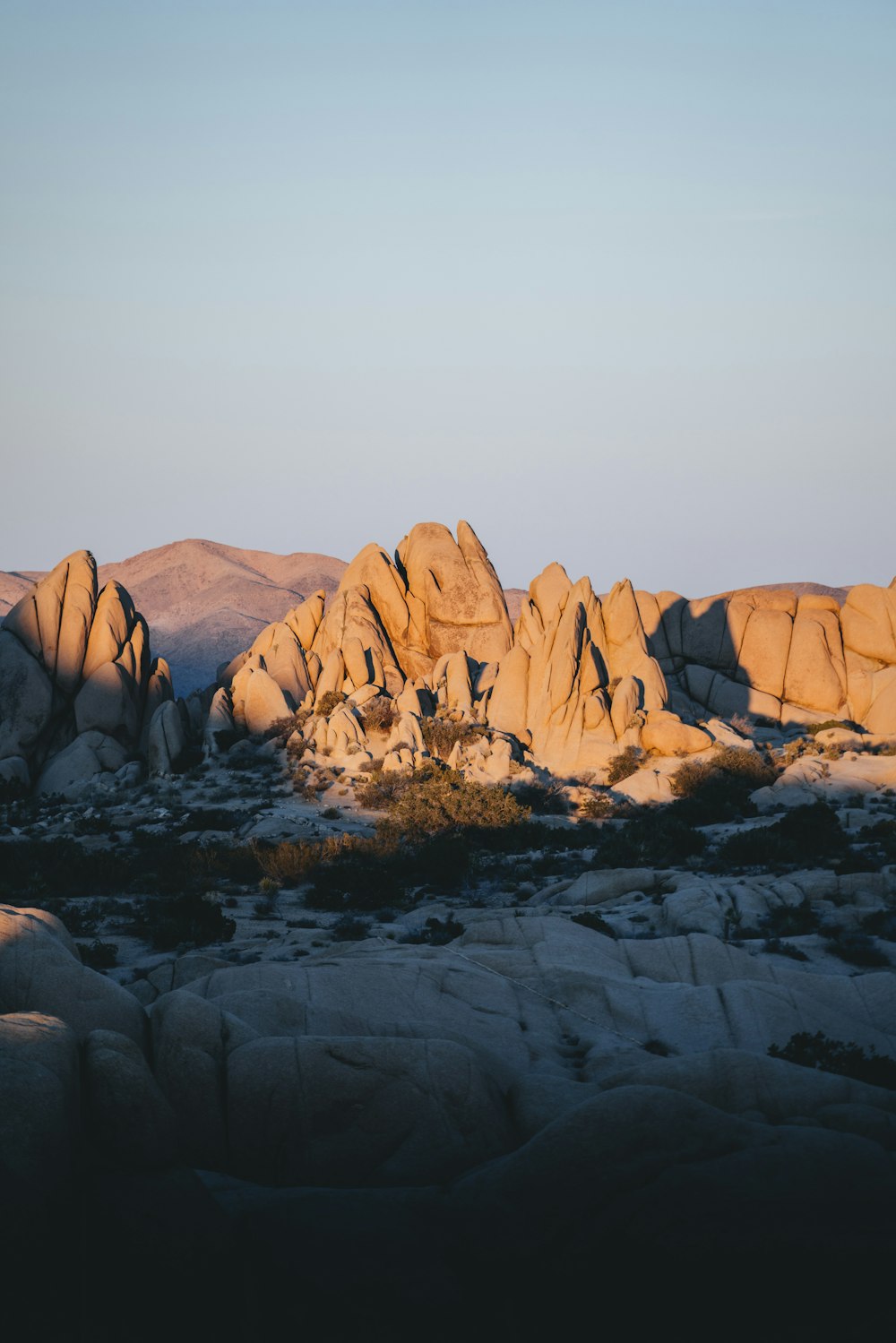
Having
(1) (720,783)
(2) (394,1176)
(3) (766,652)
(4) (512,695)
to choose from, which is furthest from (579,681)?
(2) (394,1176)

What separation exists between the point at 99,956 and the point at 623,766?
1092 inches

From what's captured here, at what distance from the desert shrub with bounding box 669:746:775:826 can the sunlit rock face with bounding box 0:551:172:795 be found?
27.0m

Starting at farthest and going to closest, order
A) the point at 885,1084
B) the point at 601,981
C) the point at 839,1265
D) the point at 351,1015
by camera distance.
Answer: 1. the point at 601,981
2. the point at 351,1015
3. the point at 885,1084
4. the point at 839,1265

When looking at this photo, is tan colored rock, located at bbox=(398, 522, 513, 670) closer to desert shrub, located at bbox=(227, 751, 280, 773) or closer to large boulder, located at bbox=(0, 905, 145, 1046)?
desert shrub, located at bbox=(227, 751, 280, 773)

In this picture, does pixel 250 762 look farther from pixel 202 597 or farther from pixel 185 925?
pixel 202 597

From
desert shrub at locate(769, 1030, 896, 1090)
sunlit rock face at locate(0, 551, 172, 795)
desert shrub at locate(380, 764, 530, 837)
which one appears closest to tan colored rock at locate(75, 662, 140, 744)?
sunlit rock face at locate(0, 551, 172, 795)

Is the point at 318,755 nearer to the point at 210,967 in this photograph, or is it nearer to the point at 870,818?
the point at 870,818

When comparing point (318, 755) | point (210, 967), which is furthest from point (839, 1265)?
point (318, 755)

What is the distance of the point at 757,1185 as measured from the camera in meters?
8.48

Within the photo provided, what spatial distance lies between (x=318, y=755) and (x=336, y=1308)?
38607 mm

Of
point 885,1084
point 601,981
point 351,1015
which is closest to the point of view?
point 885,1084

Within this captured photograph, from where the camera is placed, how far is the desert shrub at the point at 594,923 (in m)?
21.4

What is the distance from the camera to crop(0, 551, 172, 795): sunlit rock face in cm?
4753

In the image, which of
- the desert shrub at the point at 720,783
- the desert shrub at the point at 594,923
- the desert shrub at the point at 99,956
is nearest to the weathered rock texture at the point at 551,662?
the desert shrub at the point at 720,783
